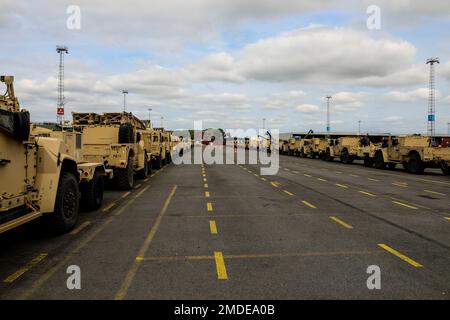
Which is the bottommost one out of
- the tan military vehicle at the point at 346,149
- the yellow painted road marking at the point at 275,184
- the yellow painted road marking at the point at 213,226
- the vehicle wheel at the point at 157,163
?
the yellow painted road marking at the point at 213,226

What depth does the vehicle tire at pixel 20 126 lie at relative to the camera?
6.64 metres

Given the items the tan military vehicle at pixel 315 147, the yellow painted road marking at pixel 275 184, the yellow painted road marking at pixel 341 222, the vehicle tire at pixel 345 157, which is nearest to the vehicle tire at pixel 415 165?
the vehicle tire at pixel 345 157

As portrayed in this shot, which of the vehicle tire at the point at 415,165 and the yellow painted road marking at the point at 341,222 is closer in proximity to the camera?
the yellow painted road marking at the point at 341,222

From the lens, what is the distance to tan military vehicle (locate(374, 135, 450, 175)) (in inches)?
1048

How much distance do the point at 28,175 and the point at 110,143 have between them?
9.03 meters

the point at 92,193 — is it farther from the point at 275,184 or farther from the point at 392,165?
the point at 392,165

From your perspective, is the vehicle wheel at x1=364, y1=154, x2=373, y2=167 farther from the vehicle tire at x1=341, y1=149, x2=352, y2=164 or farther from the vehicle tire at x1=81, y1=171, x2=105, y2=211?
the vehicle tire at x1=81, y1=171, x2=105, y2=211

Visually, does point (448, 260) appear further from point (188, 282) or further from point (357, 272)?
point (188, 282)

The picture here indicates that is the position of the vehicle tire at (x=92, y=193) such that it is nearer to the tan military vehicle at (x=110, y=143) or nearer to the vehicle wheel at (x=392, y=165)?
the tan military vehicle at (x=110, y=143)

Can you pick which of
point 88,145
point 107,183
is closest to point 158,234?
point 88,145

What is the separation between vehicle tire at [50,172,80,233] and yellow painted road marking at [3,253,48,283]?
125 centimetres

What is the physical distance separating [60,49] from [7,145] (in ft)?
141

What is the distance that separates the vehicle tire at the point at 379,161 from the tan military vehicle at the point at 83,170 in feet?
82.5

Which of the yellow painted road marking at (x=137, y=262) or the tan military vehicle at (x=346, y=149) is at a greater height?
the tan military vehicle at (x=346, y=149)
